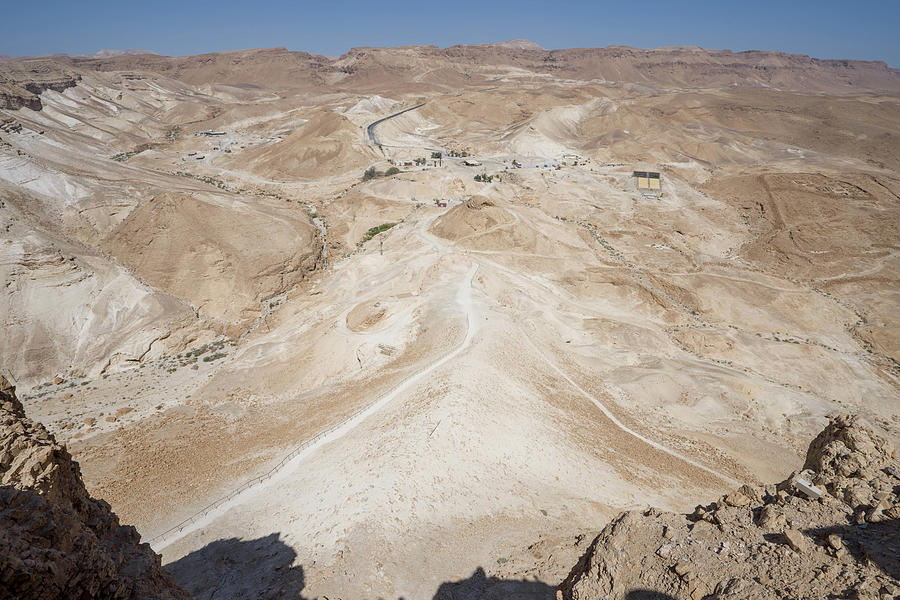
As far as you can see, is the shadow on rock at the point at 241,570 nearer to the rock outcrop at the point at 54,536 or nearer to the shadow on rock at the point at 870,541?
the rock outcrop at the point at 54,536

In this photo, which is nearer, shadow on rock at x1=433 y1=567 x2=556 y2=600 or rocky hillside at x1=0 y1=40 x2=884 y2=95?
shadow on rock at x1=433 y1=567 x2=556 y2=600

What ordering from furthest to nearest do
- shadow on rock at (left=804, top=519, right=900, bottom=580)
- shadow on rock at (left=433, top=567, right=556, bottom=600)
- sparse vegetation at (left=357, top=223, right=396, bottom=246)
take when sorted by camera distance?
sparse vegetation at (left=357, top=223, right=396, bottom=246), shadow on rock at (left=433, top=567, right=556, bottom=600), shadow on rock at (left=804, top=519, right=900, bottom=580)

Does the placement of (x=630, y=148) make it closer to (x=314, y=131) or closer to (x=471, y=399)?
(x=314, y=131)

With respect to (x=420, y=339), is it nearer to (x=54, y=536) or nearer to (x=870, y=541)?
(x=54, y=536)

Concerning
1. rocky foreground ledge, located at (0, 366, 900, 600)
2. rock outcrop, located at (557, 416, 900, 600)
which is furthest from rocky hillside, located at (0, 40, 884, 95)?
rock outcrop, located at (557, 416, 900, 600)

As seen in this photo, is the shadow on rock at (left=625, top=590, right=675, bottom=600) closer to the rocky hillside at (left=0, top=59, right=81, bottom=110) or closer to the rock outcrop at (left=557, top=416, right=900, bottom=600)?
the rock outcrop at (left=557, top=416, right=900, bottom=600)

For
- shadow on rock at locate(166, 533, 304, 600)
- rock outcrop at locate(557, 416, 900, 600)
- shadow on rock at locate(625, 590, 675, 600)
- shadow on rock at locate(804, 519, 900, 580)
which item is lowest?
shadow on rock at locate(166, 533, 304, 600)

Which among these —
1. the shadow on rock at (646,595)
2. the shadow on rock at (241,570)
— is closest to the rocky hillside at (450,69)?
the shadow on rock at (241,570)
